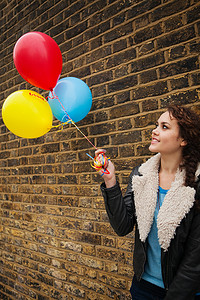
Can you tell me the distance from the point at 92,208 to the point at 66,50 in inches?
64.0

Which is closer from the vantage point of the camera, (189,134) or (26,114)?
(189,134)

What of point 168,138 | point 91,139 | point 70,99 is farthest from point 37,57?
point 168,138

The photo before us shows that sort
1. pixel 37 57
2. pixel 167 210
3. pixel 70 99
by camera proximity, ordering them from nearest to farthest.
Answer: pixel 167 210 → pixel 37 57 → pixel 70 99

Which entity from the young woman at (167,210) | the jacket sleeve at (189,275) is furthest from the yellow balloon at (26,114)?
the jacket sleeve at (189,275)

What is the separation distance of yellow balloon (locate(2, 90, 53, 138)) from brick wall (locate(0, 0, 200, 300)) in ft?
1.99

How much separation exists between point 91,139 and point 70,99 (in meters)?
0.53

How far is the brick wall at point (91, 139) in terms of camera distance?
65.9 inches

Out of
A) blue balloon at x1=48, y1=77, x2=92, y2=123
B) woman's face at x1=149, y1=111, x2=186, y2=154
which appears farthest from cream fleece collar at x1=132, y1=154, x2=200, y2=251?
blue balloon at x1=48, y1=77, x2=92, y2=123

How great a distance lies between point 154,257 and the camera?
123 centimetres

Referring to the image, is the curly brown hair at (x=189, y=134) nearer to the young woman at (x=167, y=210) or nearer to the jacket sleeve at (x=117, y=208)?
the young woman at (x=167, y=210)

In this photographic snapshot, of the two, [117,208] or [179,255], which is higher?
[117,208]

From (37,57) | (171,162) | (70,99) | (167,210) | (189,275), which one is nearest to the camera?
(189,275)

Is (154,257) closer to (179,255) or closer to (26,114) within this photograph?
(179,255)

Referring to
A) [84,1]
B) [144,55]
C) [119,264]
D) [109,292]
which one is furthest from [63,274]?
[84,1]
